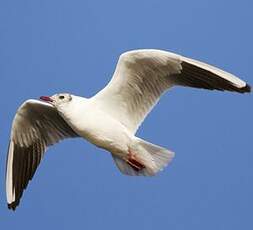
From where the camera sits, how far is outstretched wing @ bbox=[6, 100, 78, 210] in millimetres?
8758

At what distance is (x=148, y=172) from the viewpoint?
26.4 ft

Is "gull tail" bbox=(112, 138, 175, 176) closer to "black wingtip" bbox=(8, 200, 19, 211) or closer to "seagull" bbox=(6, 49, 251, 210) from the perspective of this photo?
"seagull" bbox=(6, 49, 251, 210)

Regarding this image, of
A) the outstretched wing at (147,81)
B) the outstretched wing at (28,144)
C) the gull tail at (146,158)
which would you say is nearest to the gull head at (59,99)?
the outstretched wing at (147,81)

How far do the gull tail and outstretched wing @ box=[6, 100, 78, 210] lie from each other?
106 cm

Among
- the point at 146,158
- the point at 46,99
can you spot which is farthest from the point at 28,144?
the point at 146,158

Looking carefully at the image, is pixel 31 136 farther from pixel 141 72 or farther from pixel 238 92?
pixel 238 92

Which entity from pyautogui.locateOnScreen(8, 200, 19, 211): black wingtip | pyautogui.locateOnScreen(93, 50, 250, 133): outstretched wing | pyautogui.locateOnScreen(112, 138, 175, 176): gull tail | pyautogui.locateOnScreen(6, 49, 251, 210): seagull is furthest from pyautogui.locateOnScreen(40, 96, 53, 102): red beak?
pyautogui.locateOnScreen(8, 200, 19, 211): black wingtip

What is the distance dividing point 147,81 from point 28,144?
1620 millimetres

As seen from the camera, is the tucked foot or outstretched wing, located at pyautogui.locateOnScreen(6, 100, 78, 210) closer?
the tucked foot

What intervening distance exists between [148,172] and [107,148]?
1.50ft

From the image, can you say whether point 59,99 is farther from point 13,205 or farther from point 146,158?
point 13,205

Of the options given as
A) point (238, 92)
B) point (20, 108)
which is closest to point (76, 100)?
point (20, 108)

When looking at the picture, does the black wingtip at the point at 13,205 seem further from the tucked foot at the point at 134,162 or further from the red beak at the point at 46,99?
the tucked foot at the point at 134,162

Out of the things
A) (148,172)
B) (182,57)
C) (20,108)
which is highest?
(182,57)
